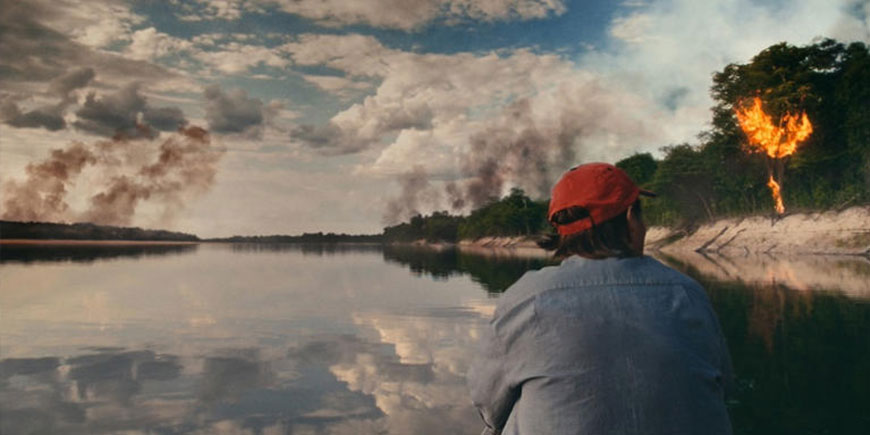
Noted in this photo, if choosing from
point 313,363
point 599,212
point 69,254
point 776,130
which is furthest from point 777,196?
point 69,254

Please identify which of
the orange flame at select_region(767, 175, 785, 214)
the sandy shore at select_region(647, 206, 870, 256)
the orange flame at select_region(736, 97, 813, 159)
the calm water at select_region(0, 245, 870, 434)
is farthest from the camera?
the orange flame at select_region(767, 175, 785, 214)

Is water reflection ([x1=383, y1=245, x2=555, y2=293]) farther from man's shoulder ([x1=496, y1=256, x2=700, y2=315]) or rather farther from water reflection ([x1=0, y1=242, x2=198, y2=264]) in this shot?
water reflection ([x1=0, y1=242, x2=198, y2=264])

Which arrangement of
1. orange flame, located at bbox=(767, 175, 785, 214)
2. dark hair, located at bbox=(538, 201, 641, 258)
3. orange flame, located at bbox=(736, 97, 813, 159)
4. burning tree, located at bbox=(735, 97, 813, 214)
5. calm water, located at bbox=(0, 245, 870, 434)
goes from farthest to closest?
orange flame, located at bbox=(767, 175, 785, 214) → burning tree, located at bbox=(735, 97, 813, 214) → orange flame, located at bbox=(736, 97, 813, 159) → calm water, located at bbox=(0, 245, 870, 434) → dark hair, located at bbox=(538, 201, 641, 258)

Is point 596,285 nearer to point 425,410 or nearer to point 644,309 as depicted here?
point 644,309

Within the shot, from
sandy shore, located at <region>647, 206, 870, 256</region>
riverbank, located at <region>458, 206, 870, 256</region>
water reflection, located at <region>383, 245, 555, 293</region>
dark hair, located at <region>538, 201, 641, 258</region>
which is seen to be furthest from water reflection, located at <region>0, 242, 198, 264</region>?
sandy shore, located at <region>647, 206, 870, 256</region>

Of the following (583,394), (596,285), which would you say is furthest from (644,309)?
(583,394)

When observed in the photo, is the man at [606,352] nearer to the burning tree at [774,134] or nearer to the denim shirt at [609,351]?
the denim shirt at [609,351]

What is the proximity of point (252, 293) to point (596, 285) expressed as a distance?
72.2 feet

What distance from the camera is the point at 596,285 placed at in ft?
7.52

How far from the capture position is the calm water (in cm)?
700

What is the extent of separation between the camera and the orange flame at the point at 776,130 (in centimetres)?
5628

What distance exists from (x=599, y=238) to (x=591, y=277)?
0.98ft

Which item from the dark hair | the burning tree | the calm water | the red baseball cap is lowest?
the calm water

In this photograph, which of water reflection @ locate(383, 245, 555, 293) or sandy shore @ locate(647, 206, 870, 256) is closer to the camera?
water reflection @ locate(383, 245, 555, 293)
